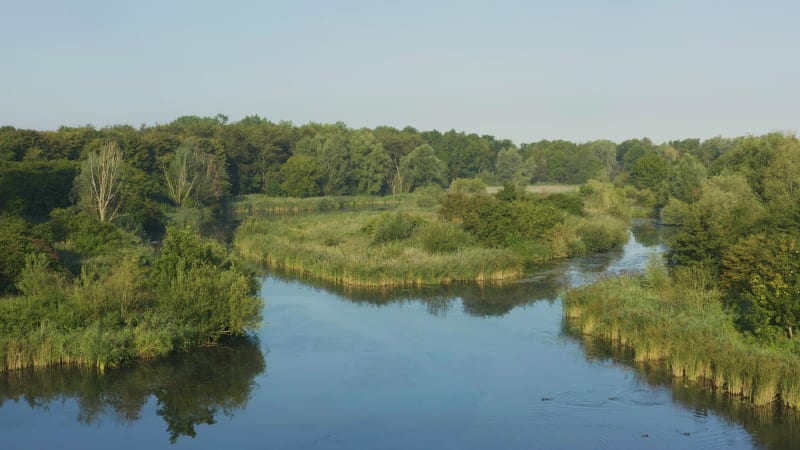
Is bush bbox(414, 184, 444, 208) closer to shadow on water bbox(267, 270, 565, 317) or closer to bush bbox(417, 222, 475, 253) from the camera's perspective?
bush bbox(417, 222, 475, 253)

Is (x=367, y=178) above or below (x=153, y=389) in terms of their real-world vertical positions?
above

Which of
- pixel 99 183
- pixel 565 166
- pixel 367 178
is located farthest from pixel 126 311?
pixel 565 166

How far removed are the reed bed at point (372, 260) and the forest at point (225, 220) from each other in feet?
3.66

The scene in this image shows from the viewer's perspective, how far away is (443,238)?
129 ft

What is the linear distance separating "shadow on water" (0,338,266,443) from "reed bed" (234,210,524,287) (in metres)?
12.4

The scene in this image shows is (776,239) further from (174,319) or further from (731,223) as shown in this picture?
(174,319)

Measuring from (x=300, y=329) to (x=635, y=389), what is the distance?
41.3 feet

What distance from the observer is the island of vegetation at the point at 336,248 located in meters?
21.5

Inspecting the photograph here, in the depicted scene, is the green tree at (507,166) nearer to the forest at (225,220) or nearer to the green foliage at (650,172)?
the forest at (225,220)

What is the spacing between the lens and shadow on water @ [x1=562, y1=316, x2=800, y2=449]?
17.0 meters

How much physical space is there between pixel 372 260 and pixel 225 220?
110 ft

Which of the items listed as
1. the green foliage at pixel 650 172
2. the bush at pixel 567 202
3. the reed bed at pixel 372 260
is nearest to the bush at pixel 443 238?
the reed bed at pixel 372 260

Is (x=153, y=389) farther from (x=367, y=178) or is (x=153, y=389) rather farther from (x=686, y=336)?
(x=367, y=178)

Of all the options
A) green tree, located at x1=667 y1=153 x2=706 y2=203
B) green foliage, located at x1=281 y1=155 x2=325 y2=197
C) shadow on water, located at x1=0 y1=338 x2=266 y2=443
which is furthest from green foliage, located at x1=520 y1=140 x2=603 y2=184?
shadow on water, located at x1=0 y1=338 x2=266 y2=443
